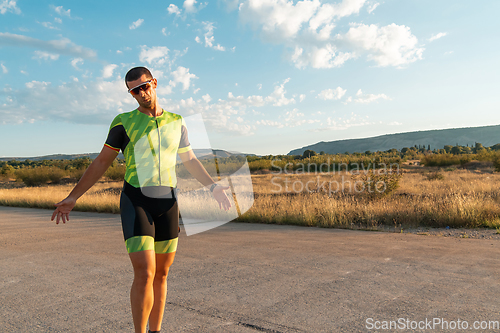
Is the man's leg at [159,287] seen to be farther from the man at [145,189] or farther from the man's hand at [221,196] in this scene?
the man's hand at [221,196]

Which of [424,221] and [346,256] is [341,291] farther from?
[424,221]

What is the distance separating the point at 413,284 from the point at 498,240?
4263mm

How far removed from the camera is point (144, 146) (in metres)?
2.51

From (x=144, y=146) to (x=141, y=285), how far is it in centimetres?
100

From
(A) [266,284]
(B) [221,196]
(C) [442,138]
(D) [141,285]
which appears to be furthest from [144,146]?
(C) [442,138]

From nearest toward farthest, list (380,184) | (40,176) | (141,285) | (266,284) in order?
(141,285), (266,284), (380,184), (40,176)

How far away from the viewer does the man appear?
Answer: 236 centimetres

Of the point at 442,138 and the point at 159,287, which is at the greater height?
the point at 442,138

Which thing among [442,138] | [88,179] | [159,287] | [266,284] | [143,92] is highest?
[442,138]

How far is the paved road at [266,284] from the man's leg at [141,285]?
0.87 m

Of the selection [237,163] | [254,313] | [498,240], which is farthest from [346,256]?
[237,163]

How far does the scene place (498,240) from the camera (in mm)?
7086

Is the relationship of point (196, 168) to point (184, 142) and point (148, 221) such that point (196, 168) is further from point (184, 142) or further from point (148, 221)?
point (148, 221)

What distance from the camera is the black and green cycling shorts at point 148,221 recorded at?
2.37 metres
